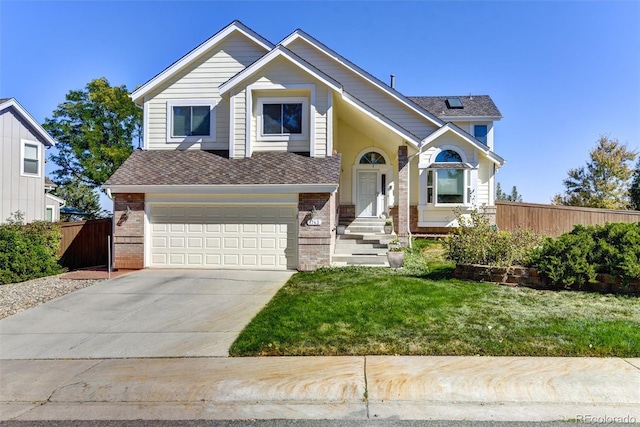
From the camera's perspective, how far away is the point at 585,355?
18.7ft

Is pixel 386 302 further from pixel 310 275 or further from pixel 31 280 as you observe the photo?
pixel 31 280

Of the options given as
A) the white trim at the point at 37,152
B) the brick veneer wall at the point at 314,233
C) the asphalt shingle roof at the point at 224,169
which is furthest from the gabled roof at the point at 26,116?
the brick veneer wall at the point at 314,233

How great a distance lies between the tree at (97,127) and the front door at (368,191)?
73.7 feet

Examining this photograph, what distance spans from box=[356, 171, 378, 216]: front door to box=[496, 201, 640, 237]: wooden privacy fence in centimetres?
693

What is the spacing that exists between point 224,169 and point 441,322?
8855mm

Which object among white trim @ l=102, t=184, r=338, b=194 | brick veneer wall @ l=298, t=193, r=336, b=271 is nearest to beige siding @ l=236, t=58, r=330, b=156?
white trim @ l=102, t=184, r=338, b=194

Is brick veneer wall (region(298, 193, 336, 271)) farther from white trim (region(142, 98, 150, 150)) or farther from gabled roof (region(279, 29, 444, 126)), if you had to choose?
gabled roof (region(279, 29, 444, 126))

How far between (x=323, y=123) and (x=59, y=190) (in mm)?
27108

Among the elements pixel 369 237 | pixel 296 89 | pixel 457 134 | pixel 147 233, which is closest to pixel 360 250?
pixel 369 237

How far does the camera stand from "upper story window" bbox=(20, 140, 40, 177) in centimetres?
1881

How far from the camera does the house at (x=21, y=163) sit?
1781 cm

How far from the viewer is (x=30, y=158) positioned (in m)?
19.2

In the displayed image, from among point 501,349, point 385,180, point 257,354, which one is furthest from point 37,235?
point 501,349

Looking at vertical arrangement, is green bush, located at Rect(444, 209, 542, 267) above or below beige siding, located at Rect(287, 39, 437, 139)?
below
